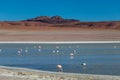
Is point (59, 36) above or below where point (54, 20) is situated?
below

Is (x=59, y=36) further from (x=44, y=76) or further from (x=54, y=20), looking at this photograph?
(x=54, y=20)

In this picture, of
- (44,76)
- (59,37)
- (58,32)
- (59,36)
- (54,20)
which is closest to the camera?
(44,76)

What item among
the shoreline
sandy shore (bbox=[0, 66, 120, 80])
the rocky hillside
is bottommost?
sandy shore (bbox=[0, 66, 120, 80])

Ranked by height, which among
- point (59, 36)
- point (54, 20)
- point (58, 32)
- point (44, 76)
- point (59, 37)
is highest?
point (54, 20)

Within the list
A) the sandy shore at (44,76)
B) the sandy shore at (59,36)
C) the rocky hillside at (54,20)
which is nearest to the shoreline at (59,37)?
the sandy shore at (59,36)

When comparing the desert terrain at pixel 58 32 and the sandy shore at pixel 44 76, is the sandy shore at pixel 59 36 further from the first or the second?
the sandy shore at pixel 44 76

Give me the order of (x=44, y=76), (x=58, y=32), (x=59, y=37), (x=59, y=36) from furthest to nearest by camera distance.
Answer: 1. (x=58, y=32)
2. (x=59, y=36)
3. (x=59, y=37)
4. (x=44, y=76)

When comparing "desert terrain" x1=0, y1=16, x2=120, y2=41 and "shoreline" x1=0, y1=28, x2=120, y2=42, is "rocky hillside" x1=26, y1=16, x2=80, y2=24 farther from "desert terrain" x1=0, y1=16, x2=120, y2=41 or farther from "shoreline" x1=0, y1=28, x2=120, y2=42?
"shoreline" x1=0, y1=28, x2=120, y2=42

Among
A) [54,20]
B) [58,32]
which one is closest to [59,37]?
[58,32]

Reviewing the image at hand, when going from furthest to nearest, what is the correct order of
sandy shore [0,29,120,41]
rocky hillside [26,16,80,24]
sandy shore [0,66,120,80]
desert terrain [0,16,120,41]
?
rocky hillside [26,16,80,24]
desert terrain [0,16,120,41]
sandy shore [0,29,120,41]
sandy shore [0,66,120,80]

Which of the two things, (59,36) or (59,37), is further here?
(59,36)

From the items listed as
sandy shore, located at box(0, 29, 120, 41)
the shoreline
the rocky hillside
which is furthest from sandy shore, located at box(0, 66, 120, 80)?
the rocky hillside

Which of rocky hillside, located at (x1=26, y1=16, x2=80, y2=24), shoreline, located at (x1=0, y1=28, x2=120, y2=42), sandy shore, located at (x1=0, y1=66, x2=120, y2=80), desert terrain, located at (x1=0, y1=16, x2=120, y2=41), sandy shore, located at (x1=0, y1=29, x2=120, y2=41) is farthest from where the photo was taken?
rocky hillside, located at (x1=26, y1=16, x2=80, y2=24)

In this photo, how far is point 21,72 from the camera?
52.2 feet
